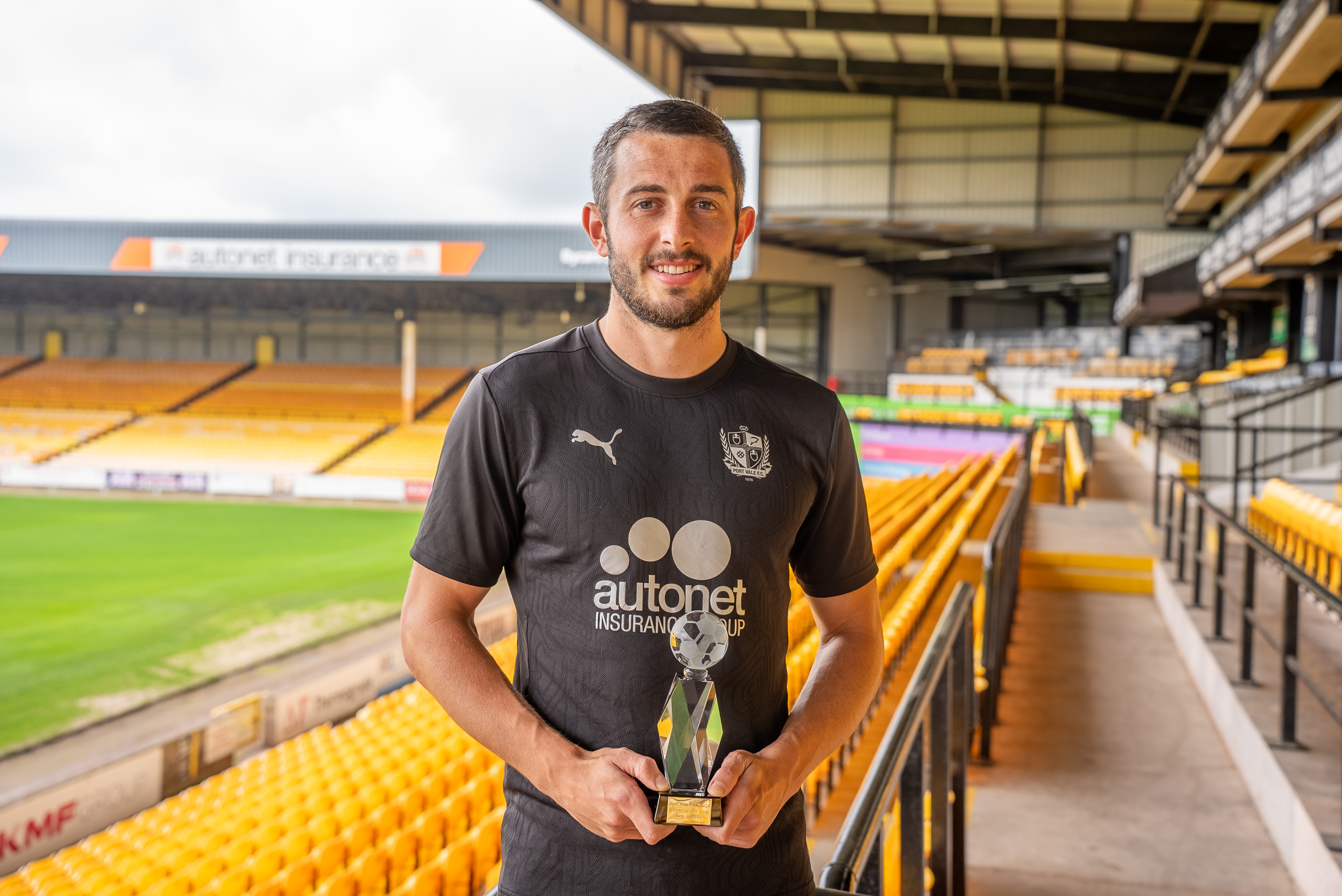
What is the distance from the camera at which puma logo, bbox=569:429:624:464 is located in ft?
4.27

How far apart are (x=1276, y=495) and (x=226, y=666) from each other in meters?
10.1

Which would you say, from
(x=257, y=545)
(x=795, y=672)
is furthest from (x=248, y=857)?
(x=257, y=545)

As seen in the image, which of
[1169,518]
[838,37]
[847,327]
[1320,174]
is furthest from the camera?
[847,327]

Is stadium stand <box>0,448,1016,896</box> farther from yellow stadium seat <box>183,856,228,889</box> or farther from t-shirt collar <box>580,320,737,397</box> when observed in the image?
t-shirt collar <box>580,320,737,397</box>

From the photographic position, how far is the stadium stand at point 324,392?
94.0 feet

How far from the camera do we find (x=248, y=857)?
148 inches

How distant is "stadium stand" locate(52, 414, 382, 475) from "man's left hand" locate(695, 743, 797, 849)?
23543 millimetres

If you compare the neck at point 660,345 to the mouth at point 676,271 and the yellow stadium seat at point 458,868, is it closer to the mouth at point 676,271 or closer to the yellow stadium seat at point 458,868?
the mouth at point 676,271

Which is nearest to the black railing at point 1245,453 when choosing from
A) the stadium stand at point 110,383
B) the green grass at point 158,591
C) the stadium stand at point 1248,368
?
the stadium stand at point 1248,368

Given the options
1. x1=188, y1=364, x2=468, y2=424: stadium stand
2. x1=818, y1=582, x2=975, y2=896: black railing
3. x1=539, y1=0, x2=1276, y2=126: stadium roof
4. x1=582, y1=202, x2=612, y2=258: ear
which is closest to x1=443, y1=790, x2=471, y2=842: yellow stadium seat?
x1=818, y1=582, x2=975, y2=896: black railing

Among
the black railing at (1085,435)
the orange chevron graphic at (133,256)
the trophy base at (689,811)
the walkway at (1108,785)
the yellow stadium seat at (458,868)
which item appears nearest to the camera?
the trophy base at (689,811)

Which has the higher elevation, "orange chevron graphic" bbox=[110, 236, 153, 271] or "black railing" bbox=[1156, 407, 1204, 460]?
"orange chevron graphic" bbox=[110, 236, 153, 271]

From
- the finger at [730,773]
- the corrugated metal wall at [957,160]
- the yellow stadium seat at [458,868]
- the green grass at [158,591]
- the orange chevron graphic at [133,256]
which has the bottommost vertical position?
the green grass at [158,591]

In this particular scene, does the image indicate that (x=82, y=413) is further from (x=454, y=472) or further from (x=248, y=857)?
(x=454, y=472)
